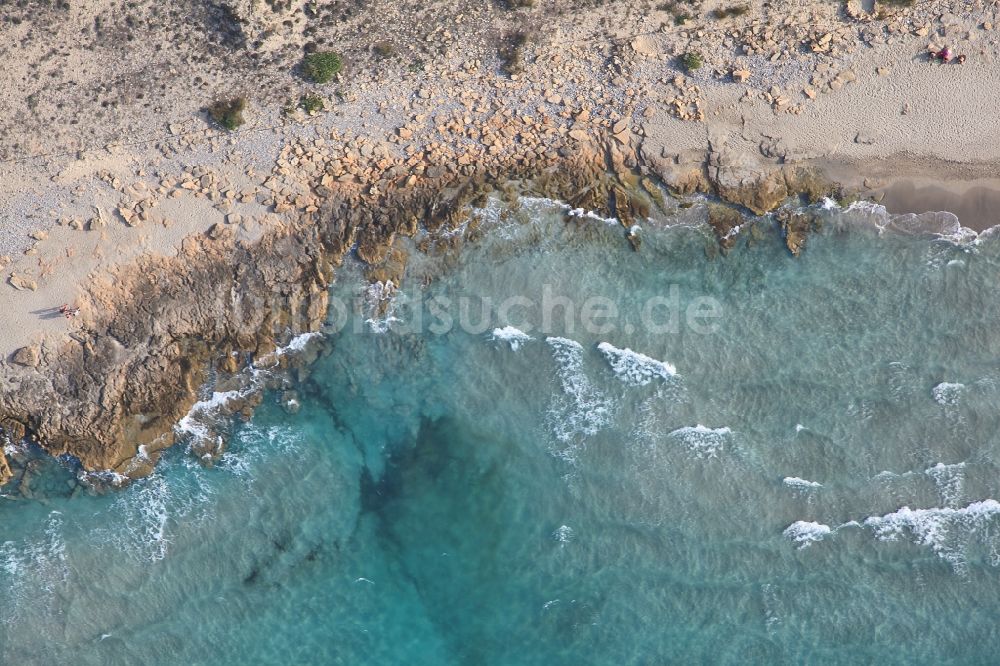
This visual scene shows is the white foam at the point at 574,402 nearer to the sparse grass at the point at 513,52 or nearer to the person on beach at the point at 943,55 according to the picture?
the sparse grass at the point at 513,52

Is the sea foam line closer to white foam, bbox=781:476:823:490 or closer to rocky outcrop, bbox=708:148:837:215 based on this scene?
white foam, bbox=781:476:823:490

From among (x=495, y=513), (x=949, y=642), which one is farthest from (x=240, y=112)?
(x=949, y=642)

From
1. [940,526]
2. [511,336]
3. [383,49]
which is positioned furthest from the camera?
[383,49]

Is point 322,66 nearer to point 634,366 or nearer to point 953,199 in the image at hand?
point 634,366

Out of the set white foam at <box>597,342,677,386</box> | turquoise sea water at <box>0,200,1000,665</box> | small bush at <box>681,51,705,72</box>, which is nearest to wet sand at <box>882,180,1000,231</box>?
turquoise sea water at <box>0,200,1000,665</box>

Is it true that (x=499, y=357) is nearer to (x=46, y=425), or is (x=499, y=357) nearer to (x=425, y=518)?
(x=425, y=518)

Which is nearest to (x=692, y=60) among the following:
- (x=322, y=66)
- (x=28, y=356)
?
(x=322, y=66)
